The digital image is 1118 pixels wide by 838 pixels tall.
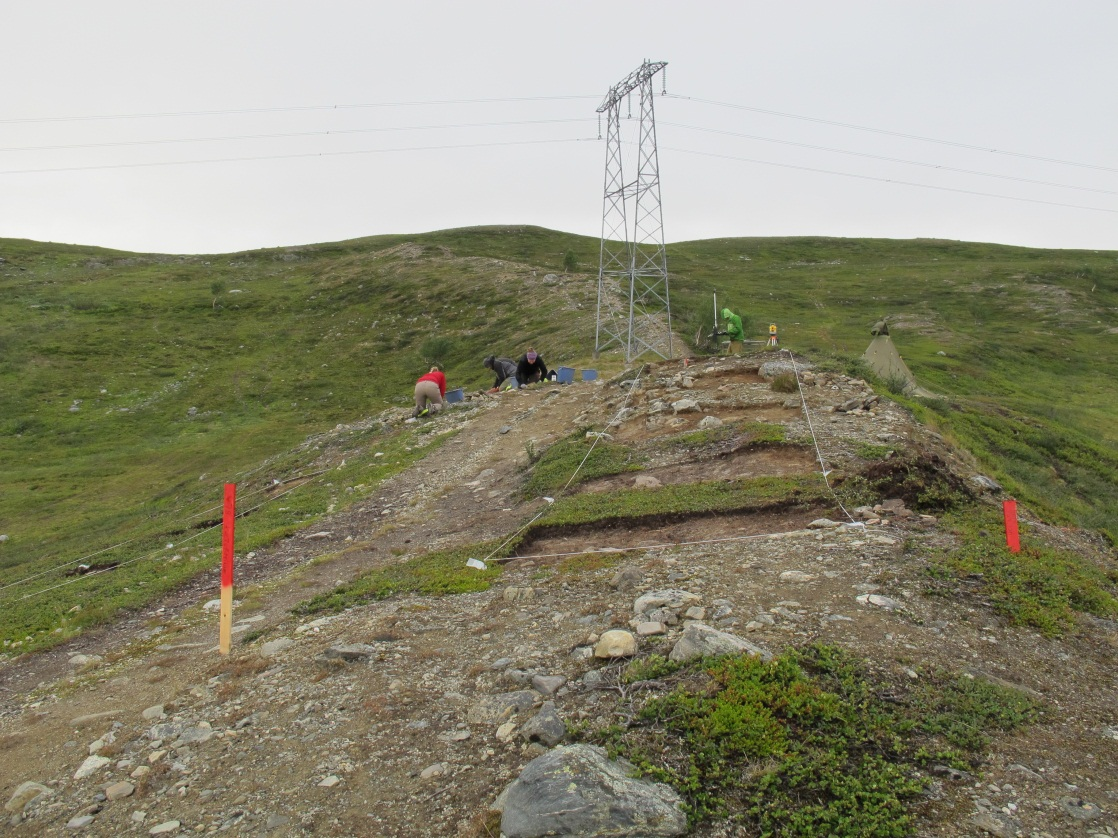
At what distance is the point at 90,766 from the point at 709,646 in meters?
4.36

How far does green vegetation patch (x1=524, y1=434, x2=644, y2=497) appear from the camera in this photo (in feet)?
41.7

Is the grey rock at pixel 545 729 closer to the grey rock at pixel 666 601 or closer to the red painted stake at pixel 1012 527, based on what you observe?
the grey rock at pixel 666 601

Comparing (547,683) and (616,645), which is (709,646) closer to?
(616,645)

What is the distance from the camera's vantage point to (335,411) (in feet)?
131

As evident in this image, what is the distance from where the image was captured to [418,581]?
8.61 metres

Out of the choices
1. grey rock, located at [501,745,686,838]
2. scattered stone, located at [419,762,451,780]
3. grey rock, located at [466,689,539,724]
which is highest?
grey rock, located at [501,745,686,838]

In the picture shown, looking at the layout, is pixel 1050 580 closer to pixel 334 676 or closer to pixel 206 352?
pixel 334 676

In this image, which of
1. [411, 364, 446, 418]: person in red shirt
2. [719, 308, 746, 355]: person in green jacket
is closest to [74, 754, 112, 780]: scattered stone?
[411, 364, 446, 418]: person in red shirt

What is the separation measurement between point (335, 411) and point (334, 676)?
116 feet

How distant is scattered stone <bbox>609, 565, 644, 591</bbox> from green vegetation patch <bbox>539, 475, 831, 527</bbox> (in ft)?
8.48

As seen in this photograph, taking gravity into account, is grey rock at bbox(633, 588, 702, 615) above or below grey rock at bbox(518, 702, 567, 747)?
above

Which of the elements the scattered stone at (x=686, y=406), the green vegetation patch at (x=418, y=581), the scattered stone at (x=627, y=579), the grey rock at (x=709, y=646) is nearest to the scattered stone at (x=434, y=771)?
the grey rock at (x=709, y=646)

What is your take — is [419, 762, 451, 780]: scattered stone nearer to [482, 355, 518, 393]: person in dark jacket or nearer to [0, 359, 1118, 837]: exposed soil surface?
[0, 359, 1118, 837]: exposed soil surface

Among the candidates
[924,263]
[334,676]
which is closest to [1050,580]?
[334,676]
